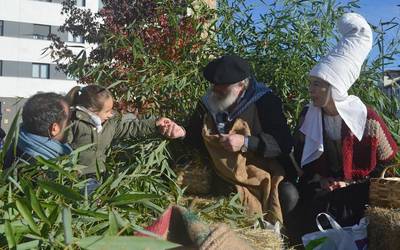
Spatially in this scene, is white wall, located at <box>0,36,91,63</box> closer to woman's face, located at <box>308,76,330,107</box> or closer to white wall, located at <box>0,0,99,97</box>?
white wall, located at <box>0,0,99,97</box>

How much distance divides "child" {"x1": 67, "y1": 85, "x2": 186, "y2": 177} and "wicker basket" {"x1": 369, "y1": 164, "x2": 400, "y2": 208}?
1.18m

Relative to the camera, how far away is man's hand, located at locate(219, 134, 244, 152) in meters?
3.82

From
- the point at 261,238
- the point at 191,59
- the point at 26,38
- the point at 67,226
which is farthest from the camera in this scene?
the point at 26,38

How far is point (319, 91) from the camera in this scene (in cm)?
393

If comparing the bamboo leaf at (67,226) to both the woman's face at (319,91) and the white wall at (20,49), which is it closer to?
the woman's face at (319,91)

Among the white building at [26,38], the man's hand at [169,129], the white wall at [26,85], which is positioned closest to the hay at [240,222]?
the man's hand at [169,129]

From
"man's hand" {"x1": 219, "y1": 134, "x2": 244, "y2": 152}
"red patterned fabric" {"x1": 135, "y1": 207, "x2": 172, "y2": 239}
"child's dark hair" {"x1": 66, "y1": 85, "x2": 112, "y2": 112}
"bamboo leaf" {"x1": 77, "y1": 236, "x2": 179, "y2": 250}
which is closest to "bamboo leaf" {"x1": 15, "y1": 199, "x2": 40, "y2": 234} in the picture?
"bamboo leaf" {"x1": 77, "y1": 236, "x2": 179, "y2": 250}

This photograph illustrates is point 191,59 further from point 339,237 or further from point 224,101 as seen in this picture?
point 339,237

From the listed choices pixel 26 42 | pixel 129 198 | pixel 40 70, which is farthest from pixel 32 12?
pixel 129 198

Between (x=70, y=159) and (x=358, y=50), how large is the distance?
6.37 ft

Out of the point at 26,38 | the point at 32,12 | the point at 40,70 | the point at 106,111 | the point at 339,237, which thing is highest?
the point at 32,12

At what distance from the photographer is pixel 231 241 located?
2.24 m

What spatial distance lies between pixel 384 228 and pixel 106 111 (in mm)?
1843

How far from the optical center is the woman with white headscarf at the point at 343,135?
12.8ft
